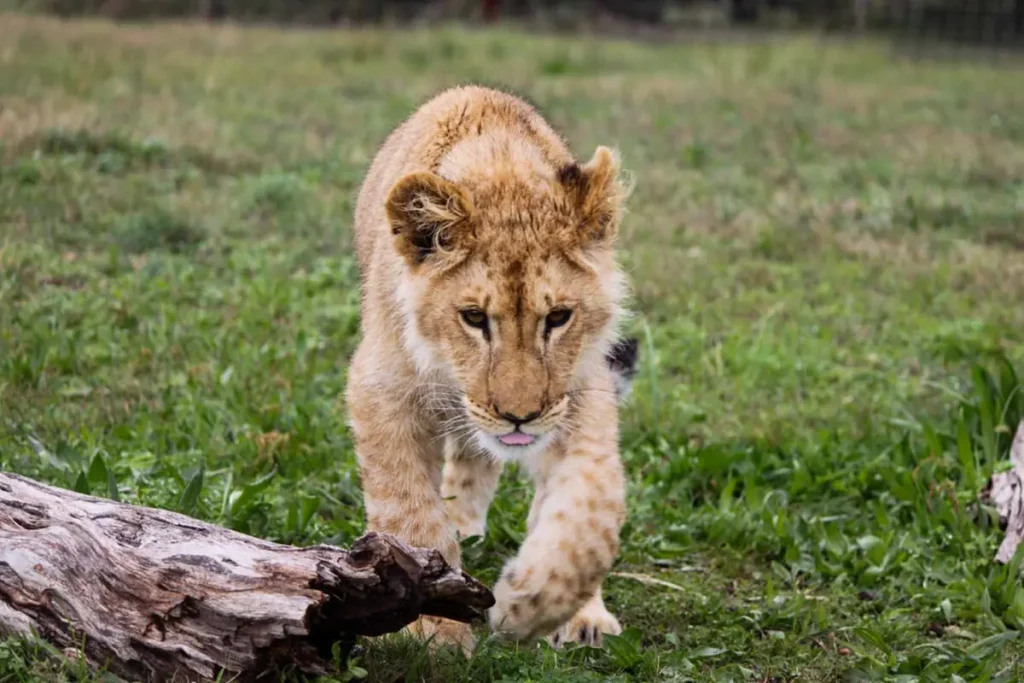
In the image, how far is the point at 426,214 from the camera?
4.21 metres

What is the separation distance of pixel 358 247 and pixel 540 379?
6.13 feet

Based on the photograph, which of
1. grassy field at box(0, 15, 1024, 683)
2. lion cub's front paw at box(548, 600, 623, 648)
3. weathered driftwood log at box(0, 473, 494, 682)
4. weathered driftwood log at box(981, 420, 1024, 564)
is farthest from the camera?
weathered driftwood log at box(981, 420, 1024, 564)

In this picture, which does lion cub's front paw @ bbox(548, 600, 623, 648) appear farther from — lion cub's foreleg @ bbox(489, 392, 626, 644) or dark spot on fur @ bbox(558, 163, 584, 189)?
dark spot on fur @ bbox(558, 163, 584, 189)

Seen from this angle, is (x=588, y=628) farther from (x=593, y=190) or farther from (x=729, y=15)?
(x=729, y=15)

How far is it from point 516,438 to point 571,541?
1.37ft

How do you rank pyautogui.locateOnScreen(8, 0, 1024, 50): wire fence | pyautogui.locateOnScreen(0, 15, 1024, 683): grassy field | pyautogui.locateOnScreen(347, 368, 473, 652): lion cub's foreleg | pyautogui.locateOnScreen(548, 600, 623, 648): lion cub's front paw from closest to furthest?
1. pyautogui.locateOnScreen(347, 368, 473, 652): lion cub's foreleg
2. pyautogui.locateOnScreen(548, 600, 623, 648): lion cub's front paw
3. pyautogui.locateOnScreen(0, 15, 1024, 683): grassy field
4. pyautogui.locateOnScreen(8, 0, 1024, 50): wire fence

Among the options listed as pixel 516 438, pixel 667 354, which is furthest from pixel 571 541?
pixel 667 354

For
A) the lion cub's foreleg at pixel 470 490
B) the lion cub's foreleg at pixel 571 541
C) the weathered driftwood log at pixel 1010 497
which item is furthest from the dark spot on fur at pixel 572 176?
the weathered driftwood log at pixel 1010 497

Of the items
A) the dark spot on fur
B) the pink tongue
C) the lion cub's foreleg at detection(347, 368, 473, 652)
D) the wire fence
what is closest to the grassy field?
the lion cub's foreleg at detection(347, 368, 473, 652)

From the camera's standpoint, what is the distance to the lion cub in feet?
13.5

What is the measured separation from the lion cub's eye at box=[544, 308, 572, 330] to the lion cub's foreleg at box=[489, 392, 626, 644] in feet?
1.53

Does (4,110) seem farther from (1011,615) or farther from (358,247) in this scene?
(1011,615)

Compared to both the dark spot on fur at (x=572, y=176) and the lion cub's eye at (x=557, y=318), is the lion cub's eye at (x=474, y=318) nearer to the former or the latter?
the lion cub's eye at (x=557, y=318)

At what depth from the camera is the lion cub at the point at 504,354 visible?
13.5ft
